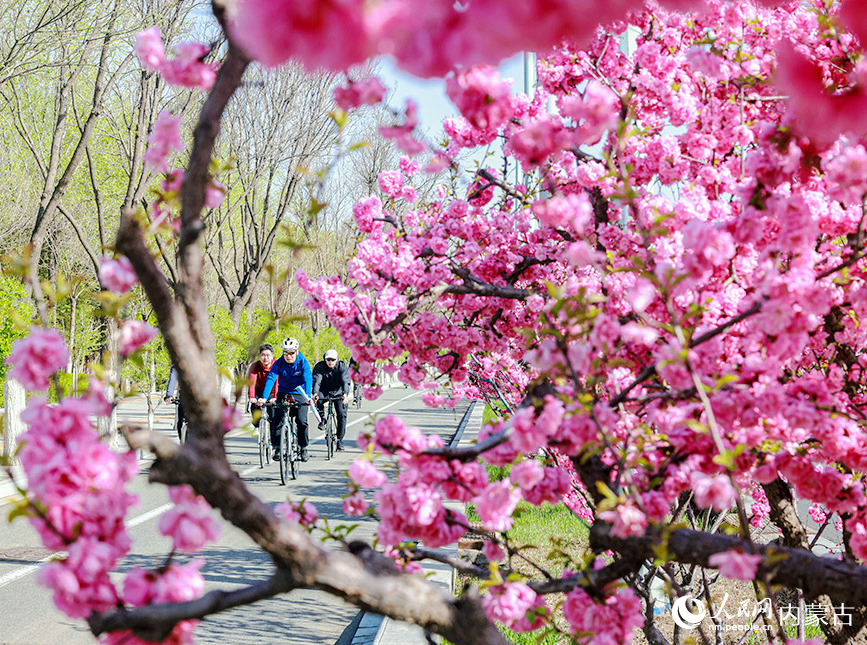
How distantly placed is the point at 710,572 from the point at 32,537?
22.3ft

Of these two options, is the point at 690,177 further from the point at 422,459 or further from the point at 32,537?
the point at 32,537

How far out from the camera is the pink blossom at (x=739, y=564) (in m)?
1.73

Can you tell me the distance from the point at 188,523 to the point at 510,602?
100 cm

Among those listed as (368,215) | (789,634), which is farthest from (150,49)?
(789,634)

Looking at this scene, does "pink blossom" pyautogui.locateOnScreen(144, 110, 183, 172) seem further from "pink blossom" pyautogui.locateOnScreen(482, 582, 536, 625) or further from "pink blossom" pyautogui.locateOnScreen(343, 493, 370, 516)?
"pink blossom" pyautogui.locateOnScreen(482, 582, 536, 625)

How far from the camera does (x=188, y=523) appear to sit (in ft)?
5.22

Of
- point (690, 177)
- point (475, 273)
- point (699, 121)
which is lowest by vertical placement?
point (475, 273)

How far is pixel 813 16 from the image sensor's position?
3635mm

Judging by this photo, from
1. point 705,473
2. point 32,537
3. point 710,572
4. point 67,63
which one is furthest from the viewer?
point 67,63

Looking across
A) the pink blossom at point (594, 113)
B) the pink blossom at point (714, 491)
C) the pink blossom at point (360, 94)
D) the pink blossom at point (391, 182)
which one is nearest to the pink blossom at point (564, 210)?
the pink blossom at point (594, 113)

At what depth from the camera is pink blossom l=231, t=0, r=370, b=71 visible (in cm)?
83

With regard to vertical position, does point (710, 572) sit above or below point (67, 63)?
below

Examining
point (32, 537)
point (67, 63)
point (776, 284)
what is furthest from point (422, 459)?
point (67, 63)

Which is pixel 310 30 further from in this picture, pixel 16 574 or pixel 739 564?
pixel 16 574
